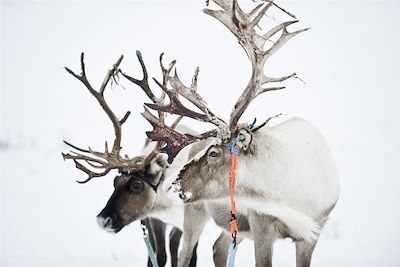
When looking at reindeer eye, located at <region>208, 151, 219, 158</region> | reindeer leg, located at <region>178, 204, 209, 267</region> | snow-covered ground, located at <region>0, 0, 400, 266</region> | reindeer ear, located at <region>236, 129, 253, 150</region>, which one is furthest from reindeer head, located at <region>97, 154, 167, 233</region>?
snow-covered ground, located at <region>0, 0, 400, 266</region>

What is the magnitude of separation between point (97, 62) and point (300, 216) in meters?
24.0

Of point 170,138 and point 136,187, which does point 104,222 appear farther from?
point 170,138

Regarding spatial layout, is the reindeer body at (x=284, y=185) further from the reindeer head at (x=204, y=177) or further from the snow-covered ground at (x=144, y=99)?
the snow-covered ground at (x=144, y=99)

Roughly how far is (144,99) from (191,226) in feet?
51.6

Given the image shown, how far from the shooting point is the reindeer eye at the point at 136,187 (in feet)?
18.4

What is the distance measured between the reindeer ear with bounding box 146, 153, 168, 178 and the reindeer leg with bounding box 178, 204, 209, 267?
535mm

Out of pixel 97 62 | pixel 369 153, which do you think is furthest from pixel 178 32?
pixel 369 153

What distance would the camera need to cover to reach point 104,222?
5.39m

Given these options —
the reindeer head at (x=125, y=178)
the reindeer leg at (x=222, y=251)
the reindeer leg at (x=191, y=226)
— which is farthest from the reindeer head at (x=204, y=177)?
the reindeer leg at (x=222, y=251)

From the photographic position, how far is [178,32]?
34.5 meters

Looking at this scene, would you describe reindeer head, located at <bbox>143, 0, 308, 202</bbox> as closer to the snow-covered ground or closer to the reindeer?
the reindeer

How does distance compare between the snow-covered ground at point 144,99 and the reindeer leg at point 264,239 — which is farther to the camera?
the snow-covered ground at point 144,99

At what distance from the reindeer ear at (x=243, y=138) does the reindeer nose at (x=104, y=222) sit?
1804 millimetres

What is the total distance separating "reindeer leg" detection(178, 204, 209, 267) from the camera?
541 cm
